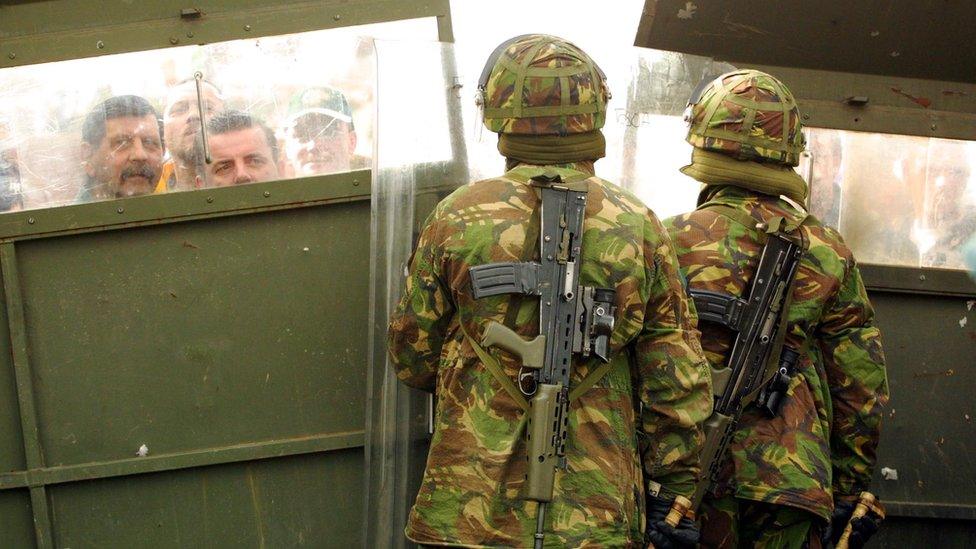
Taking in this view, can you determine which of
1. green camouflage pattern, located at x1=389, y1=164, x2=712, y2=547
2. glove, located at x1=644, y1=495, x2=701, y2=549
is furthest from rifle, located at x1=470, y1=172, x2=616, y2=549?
glove, located at x1=644, y1=495, x2=701, y2=549

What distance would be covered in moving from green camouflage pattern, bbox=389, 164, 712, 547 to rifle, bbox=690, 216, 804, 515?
0.39m

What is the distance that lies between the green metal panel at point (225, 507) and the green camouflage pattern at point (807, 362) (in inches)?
51.1

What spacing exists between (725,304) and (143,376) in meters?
1.91

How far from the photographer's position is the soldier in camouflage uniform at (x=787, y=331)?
3.81 meters

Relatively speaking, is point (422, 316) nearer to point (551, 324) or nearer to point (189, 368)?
point (551, 324)

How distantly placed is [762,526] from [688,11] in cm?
197

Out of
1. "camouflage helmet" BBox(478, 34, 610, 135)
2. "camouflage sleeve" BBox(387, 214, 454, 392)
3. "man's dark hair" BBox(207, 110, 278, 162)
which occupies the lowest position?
"camouflage sleeve" BBox(387, 214, 454, 392)

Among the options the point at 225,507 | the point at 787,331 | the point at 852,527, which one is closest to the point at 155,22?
the point at 225,507

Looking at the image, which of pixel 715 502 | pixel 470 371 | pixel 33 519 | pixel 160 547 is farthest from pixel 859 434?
pixel 33 519

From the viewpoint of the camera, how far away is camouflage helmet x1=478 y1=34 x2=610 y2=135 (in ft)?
11.1

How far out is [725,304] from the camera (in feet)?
12.5

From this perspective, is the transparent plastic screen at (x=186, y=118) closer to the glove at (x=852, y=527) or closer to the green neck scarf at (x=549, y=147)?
the green neck scarf at (x=549, y=147)

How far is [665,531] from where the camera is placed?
133 inches

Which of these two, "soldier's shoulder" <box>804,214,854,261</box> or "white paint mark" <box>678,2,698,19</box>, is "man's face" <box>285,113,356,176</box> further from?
"soldier's shoulder" <box>804,214,854,261</box>
